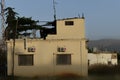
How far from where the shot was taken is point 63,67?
3144 cm

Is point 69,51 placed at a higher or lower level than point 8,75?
higher

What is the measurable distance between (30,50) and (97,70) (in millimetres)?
9896

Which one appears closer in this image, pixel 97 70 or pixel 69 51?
pixel 69 51

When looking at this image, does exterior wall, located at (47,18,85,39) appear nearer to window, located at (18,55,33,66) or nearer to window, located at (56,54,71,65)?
window, located at (56,54,71,65)

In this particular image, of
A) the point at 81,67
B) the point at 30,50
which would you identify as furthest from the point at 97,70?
the point at 30,50

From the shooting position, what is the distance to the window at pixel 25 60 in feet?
103

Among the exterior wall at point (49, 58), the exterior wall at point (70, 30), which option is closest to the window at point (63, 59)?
the exterior wall at point (49, 58)

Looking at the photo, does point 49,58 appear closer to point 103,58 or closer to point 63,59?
point 63,59

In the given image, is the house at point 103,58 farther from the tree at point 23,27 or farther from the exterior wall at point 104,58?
the tree at point 23,27

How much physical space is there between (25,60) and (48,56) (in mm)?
1957

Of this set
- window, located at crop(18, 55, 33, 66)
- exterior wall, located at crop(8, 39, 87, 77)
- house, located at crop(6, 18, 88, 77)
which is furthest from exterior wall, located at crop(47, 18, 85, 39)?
window, located at crop(18, 55, 33, 66)

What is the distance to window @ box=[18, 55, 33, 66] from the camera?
31453 mm

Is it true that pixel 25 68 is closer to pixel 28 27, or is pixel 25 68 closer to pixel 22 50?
pixel 22 50

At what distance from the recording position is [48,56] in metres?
31.7
